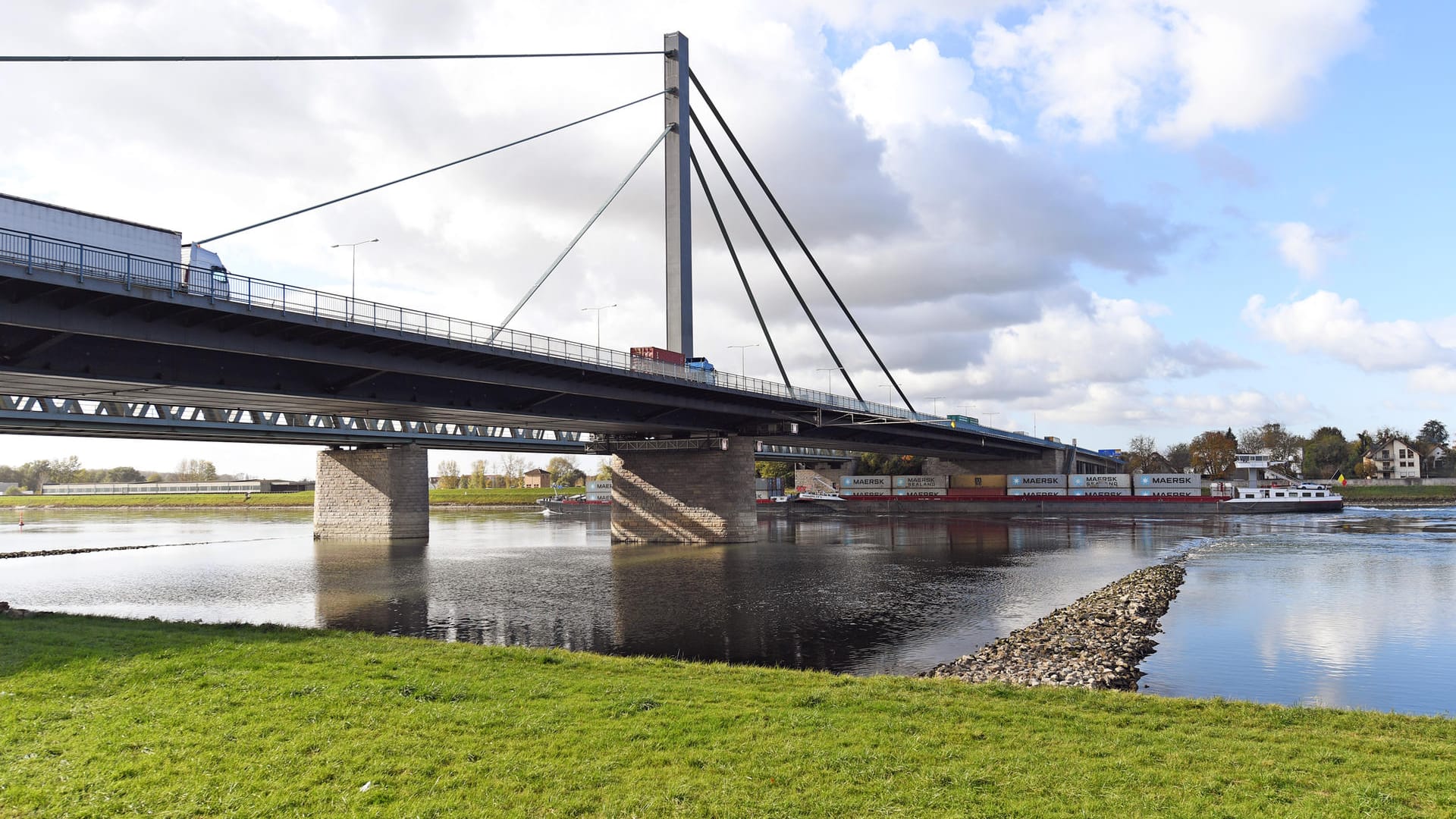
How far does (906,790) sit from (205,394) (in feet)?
119

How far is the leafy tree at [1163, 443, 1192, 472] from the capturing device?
594 ft

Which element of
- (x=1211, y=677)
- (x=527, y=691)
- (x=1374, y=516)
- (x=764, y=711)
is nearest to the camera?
(x=764, y=711)

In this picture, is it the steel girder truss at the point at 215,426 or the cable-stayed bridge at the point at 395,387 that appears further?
the steel girder truss at the point at 215,426

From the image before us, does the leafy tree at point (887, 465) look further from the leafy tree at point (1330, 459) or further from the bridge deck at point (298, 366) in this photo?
the bridge deck at point (298, 366)

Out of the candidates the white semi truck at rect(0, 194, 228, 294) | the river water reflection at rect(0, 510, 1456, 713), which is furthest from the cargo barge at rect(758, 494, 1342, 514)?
the white semi truck at rect(0, 194, 228, 294)

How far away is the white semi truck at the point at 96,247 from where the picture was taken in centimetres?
2448

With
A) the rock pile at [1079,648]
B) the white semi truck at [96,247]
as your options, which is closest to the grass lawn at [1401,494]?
the rock pile at [1079,648]

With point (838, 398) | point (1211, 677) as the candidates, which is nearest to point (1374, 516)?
point (838, 398)

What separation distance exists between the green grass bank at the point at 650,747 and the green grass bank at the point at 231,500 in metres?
→ 153

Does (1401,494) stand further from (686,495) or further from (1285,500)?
(686,495)

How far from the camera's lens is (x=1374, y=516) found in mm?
90188

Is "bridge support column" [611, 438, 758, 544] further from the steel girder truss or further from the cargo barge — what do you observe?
the cargo barge

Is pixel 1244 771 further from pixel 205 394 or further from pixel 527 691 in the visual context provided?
pixel 205 394

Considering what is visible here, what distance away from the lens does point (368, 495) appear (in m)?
71.6
